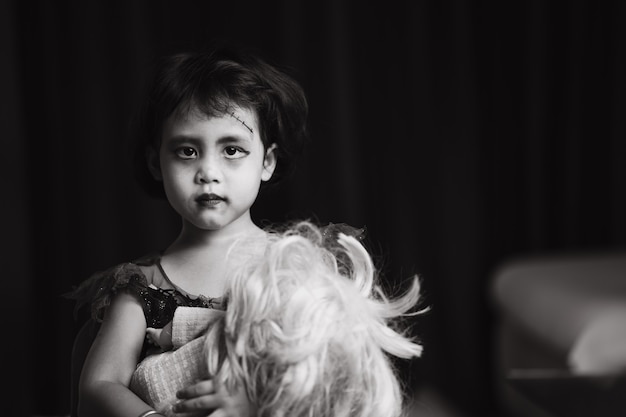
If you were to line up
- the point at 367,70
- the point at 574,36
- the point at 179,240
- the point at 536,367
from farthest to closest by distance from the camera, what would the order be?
1. the point at 574,36
2. the point at 367,70
3. the point at 536,367
4. the point at 179,240

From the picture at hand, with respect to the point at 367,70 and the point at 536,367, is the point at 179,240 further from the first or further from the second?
the point at 367,70

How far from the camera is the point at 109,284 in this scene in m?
0.78

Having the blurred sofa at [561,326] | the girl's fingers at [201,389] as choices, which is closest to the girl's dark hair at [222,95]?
the girl's fingers at [201,389]

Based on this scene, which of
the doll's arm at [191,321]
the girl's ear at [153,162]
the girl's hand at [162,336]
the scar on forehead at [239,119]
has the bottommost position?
the girl's hand at [162,336]

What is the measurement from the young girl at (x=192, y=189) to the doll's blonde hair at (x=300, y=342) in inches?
2.1

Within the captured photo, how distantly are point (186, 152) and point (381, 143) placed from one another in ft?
6.36

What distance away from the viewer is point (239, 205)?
0.77m

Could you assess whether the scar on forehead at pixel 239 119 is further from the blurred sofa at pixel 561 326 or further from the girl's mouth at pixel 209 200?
the blurred sofa at pixel 561 326

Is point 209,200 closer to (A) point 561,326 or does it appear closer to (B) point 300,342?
(B) point 300,342

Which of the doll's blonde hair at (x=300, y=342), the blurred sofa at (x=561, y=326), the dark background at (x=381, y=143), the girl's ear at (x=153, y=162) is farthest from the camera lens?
the dark background at (x=381, y=143)

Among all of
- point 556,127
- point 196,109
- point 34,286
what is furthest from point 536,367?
point 196,109

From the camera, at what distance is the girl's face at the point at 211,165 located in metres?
0.75

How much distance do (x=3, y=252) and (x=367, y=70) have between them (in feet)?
4.12

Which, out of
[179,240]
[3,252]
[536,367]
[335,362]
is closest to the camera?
[335,362]
